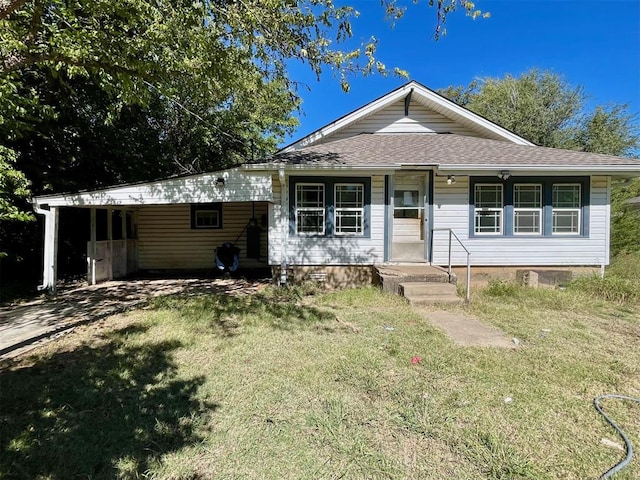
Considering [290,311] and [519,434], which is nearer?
[519,434]

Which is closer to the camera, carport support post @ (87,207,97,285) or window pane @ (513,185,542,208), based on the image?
window pane @ (513,185,542,208)

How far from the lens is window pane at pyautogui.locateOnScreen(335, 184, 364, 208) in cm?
824

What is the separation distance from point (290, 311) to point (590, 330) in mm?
4798

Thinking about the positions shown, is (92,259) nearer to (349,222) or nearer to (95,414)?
(349,222)

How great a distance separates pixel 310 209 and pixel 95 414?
6081 mm

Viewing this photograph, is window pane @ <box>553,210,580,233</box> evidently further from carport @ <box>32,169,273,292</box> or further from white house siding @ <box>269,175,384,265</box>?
carport @ <box>32,169,273,292</box>

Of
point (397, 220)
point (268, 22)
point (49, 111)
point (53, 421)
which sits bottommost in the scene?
point (53, 421)

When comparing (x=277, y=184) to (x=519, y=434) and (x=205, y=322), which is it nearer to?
(x=205, y=322)

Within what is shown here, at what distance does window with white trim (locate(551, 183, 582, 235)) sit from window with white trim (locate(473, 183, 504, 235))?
1269mm

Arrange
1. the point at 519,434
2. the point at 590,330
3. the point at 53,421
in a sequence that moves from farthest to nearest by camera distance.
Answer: the point at 590,330 → the point at 53,421 → the point at 519,434

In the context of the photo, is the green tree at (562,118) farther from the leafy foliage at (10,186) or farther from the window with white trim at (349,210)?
the leafy foliage at (10,186)

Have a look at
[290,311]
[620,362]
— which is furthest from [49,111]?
[620,362]

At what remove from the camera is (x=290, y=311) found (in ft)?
19.9

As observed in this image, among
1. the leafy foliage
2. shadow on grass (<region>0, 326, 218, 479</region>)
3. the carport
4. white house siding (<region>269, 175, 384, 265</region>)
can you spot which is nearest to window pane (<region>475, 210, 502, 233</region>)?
white house siding (<region>269, 175, 384, 265</region>)
